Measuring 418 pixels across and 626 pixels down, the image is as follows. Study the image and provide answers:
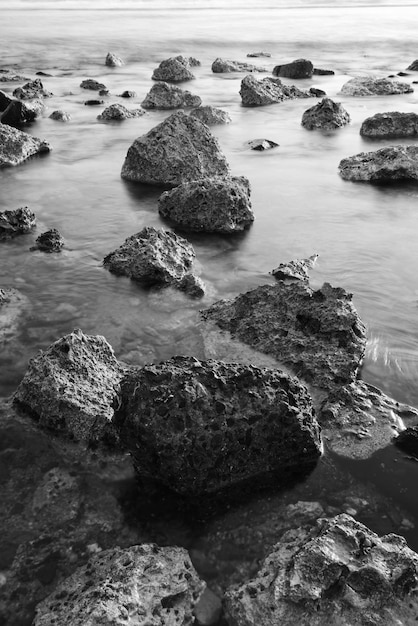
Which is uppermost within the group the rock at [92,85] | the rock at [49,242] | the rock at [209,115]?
the rock at [209,115]

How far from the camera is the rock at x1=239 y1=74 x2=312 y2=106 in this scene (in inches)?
846

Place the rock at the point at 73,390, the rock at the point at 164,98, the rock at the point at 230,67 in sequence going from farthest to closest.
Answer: the rock at the point at 230,67 < the rock at the point at 164,98 < the rock at the point at 73,390

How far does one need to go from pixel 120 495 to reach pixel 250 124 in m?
15.9

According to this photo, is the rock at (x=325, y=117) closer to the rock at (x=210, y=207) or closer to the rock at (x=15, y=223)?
the rock at (x=210, y=207)

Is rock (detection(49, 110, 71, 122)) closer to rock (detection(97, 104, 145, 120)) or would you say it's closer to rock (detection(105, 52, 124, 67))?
rock (detection(97, 104, 145, 120))

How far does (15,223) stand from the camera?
9.79m

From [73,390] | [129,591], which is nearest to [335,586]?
[129,591]

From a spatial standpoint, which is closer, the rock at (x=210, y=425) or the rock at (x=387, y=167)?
the rock at (x=210, y=425)

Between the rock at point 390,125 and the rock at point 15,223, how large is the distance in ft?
36.2

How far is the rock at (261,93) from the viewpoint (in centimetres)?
2150

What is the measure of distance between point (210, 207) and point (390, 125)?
9.21 metres

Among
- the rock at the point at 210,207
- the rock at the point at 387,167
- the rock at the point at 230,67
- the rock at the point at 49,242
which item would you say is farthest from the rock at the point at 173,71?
the rock at the point at 49,242

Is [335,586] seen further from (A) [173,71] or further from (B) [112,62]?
(B) [112,62]

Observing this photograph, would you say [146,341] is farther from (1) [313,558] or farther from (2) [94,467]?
(1) [313,558]
